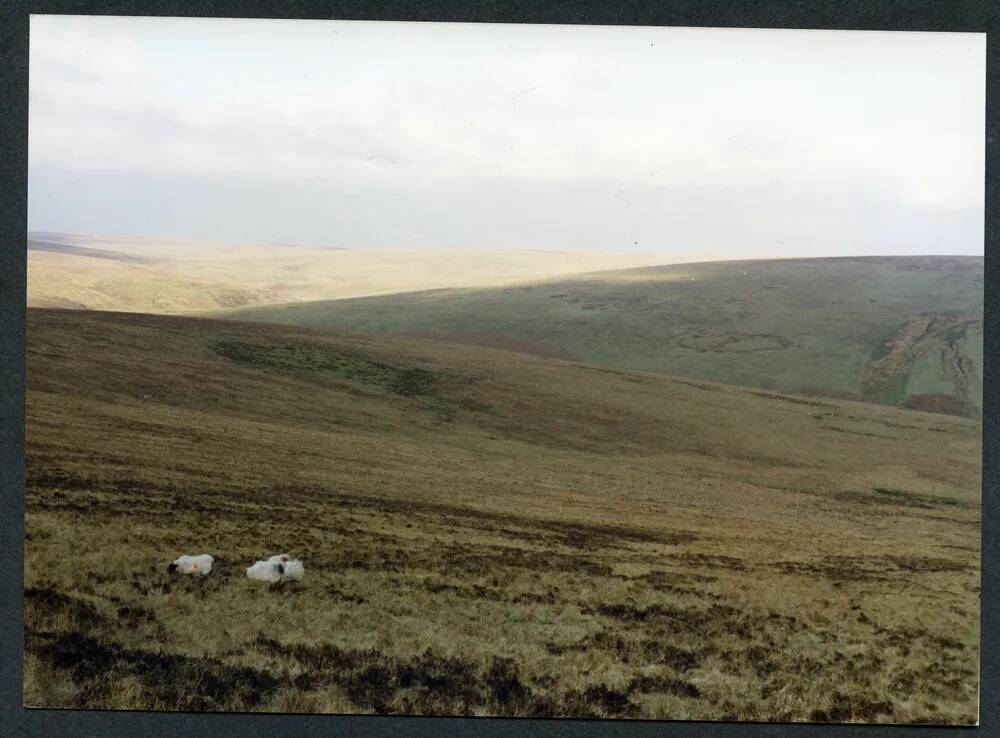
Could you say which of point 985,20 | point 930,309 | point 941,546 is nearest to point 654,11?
point 985,20

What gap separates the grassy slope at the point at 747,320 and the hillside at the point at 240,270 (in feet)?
2.34

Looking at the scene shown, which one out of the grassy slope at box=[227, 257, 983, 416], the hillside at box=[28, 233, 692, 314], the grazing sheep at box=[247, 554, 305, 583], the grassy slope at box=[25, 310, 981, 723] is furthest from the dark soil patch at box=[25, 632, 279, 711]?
the grassy slope at box=[227, 257, 983, 416]

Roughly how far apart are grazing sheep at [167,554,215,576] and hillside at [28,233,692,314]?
441 centimetres

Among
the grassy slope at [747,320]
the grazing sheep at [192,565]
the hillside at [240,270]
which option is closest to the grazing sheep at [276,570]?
the grazing sheep at [192,565]

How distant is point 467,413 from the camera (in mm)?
14633

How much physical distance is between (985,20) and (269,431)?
9.60 m

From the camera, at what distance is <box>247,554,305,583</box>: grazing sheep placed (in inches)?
334

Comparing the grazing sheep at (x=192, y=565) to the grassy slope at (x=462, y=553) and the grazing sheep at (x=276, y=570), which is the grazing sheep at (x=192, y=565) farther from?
the grazing sheep at (x=276, y=570)

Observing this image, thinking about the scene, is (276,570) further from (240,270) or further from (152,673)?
(240,270)

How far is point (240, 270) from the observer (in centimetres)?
1531

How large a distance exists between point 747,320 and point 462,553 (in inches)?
462

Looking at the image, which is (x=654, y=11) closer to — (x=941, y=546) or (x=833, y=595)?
(x=833, y=595)

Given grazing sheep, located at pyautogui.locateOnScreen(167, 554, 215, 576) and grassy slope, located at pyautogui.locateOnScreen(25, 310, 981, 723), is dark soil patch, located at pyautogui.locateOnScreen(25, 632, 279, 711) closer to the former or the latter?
grassy slope, located at pyautogui.locateOnScreen(25, 310, 981, 723)

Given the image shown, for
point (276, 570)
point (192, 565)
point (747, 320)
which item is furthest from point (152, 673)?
point (747, 320)
